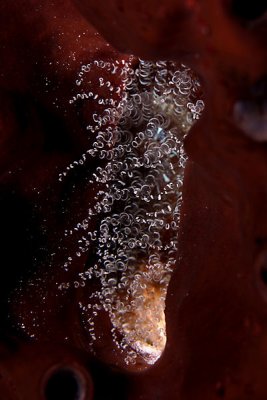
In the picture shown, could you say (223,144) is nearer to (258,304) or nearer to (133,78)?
(258,304)

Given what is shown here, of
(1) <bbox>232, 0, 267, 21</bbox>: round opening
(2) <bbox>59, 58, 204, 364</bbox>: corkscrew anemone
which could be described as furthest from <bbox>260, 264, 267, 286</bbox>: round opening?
(2) <bbox>59, 58, 204, 364</bbox>: corkscrew anemone

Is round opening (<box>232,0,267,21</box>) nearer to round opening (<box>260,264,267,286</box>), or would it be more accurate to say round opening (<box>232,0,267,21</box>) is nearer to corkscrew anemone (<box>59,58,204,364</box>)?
round opening (<box>260,264,267,286</box>)

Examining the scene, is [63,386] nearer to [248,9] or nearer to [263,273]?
[263,273]

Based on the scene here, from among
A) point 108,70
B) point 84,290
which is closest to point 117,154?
point 108,70

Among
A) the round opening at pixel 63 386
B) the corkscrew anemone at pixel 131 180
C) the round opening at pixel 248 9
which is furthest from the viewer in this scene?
the corkscrew anemone at pixel 131 180

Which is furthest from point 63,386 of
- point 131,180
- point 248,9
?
point 248,9

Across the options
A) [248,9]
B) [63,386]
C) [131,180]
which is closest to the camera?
[248,9]

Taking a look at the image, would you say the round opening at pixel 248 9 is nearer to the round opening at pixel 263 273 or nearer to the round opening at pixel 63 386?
the round opening at pixel 263 273

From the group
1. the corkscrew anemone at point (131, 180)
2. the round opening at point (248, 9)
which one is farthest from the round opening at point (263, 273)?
the corkscrew anemone at point (131, 180)
